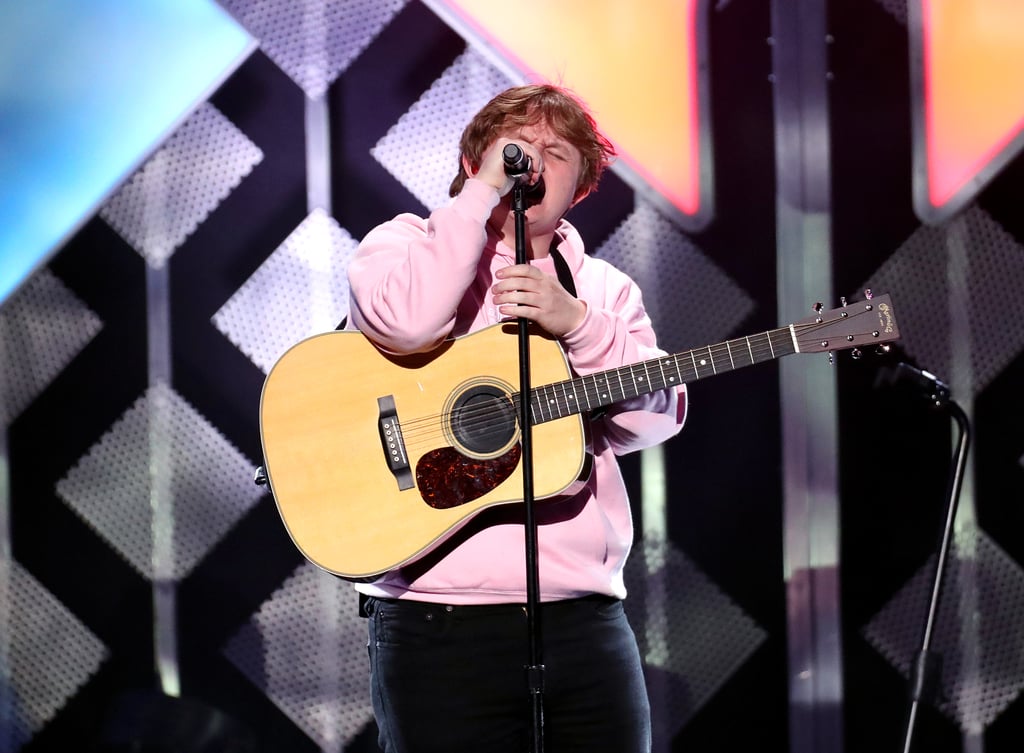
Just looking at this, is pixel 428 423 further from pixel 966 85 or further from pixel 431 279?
pixel 966 85

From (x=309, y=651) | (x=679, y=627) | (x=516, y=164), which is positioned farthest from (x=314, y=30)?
(x=679, y=627)

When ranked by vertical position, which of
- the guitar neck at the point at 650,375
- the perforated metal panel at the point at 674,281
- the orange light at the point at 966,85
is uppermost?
the orange light at the point at 966,85

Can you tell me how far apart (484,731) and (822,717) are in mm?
1611

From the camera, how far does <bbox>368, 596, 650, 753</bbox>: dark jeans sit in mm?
1896

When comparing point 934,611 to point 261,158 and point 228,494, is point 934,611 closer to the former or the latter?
point 228,494

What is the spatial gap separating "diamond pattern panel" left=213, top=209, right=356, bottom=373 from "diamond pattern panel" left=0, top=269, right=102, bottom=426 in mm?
504

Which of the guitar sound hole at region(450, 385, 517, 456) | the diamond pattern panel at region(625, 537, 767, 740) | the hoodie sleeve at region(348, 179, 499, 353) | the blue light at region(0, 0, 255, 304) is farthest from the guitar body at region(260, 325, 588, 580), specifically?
the blue light at region(0, 0, 255, 304)

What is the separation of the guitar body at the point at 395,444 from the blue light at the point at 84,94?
1421 mm

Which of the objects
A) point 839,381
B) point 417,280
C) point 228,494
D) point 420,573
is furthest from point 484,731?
point 839,381

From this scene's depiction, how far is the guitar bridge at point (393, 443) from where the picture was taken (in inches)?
78.7

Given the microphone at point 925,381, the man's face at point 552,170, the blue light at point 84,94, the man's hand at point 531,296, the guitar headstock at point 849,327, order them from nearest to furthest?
the man's hand at point 531,296 → the guitar headstock at point 849,327 → the man's face at point 552,170 → the microphone at point 925,381 → the blue light at point 84,94

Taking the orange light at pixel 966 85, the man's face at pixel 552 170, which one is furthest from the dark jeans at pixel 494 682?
the orange light at pixel 966 85

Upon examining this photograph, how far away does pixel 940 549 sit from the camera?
283 cm

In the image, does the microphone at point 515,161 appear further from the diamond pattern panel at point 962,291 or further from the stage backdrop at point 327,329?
the diamond pattern panel at point 962,291
